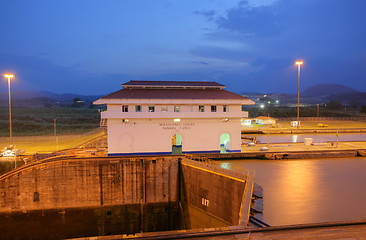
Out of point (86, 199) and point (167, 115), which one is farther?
point (167, 115)

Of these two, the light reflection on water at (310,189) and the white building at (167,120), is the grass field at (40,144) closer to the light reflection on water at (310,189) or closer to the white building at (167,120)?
the white building at (167,120)

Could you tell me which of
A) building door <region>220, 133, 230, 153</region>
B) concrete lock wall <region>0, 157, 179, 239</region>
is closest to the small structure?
building door <region>220, 133, 230, 153</region>

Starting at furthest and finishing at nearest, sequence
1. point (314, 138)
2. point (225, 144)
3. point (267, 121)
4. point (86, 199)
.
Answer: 1. point (267, 121)
2. point (314, 138)
3. point (225, 144)
4. point (86, 199)

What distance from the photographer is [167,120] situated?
90.8 feet

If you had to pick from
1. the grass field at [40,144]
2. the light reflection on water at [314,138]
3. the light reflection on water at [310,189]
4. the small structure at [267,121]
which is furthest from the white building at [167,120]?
the small structure at [267,121]

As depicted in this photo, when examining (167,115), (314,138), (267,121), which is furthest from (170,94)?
(267,121)

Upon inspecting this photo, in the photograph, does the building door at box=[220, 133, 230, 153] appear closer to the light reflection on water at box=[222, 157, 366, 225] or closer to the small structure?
the light reflection on water at box=[222, 157, 366, 225]

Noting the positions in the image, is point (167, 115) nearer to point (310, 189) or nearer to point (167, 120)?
point (167, 120)

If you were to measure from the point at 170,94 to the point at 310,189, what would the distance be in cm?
1734

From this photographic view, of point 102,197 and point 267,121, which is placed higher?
point 267,121

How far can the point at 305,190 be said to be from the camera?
1944 centimetres

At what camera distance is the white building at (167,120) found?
27.0 meters

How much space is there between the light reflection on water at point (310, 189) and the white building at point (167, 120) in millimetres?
4137

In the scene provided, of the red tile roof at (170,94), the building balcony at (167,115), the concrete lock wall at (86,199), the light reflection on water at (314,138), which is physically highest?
the red tile roof at (170,94)
